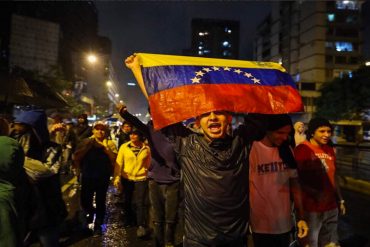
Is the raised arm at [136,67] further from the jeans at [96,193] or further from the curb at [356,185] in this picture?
the curb at [356,185]

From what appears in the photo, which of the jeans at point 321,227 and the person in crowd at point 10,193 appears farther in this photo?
the jeans at point 321,227

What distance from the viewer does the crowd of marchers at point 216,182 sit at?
2777mm

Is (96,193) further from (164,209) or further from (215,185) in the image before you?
(215,185)

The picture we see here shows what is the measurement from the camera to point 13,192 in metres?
2.93

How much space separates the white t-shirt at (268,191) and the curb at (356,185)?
8348 mm

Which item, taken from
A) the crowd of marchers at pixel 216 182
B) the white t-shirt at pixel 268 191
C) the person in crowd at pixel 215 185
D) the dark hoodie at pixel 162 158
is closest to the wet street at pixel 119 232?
the crowd of marchers at pixel 216 182

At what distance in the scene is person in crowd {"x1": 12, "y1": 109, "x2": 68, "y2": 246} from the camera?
3.45 metres

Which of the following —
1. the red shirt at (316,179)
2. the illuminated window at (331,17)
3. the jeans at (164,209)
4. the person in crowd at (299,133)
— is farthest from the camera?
the illuminated window at (331,17)

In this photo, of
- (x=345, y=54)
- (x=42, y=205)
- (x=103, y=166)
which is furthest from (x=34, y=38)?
(x=345, y=54)

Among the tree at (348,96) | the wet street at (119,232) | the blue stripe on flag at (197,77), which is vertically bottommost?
the wet street at (119,232)

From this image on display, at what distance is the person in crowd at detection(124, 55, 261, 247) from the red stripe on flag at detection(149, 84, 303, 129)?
0.33 feet

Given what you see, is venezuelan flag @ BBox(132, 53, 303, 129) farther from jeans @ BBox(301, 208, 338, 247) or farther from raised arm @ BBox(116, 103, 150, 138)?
jeans @ BBox(301, 208, 338, 247)

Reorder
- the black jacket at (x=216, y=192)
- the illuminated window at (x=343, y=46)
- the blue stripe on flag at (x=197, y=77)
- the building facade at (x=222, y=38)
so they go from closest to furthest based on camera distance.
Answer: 1. the black jacket at (x=216, y=192)
2. the blue stripe on flag at (x=197, y=77)
3. the illuminated window at (x=343, y=46)
4. the building facade at (x=222, y=38)

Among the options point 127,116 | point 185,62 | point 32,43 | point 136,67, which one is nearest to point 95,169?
point 127,116
